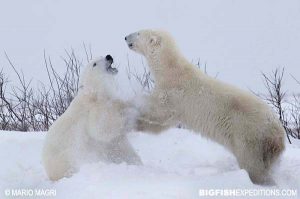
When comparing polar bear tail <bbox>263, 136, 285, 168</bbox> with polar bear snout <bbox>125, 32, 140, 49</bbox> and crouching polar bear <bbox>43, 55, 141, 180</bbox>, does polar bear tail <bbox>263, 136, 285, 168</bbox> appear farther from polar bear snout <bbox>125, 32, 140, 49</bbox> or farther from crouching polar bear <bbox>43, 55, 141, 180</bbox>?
polar bear snout <bbox>125, 32, 140, 49</bbox>

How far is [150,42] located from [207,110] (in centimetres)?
89

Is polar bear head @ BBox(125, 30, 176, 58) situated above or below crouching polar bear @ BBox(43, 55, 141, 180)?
above

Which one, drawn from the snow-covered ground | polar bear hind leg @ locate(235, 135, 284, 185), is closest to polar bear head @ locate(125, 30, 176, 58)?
the snow-covered ground

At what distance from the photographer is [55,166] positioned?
3.41 metres

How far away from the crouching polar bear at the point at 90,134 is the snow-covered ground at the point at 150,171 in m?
0.21

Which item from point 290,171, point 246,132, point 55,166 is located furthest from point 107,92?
point 290,171

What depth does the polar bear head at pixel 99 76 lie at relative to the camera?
3.69 meters

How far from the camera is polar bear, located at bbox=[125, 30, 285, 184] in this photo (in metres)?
3.16

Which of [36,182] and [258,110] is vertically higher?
[258,110]

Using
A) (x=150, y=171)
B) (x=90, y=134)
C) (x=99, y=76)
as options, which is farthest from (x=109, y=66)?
(x=150, y=171)

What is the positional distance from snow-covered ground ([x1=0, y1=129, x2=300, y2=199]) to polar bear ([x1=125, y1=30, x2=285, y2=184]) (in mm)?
206

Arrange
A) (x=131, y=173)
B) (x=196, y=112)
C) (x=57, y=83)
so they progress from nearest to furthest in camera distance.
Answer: (x=131, y=173) < (x=196, y=112) < (x=57, y=83)

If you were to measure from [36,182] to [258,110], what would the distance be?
1829 mm

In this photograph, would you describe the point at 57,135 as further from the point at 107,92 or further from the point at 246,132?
the point at 246,132
